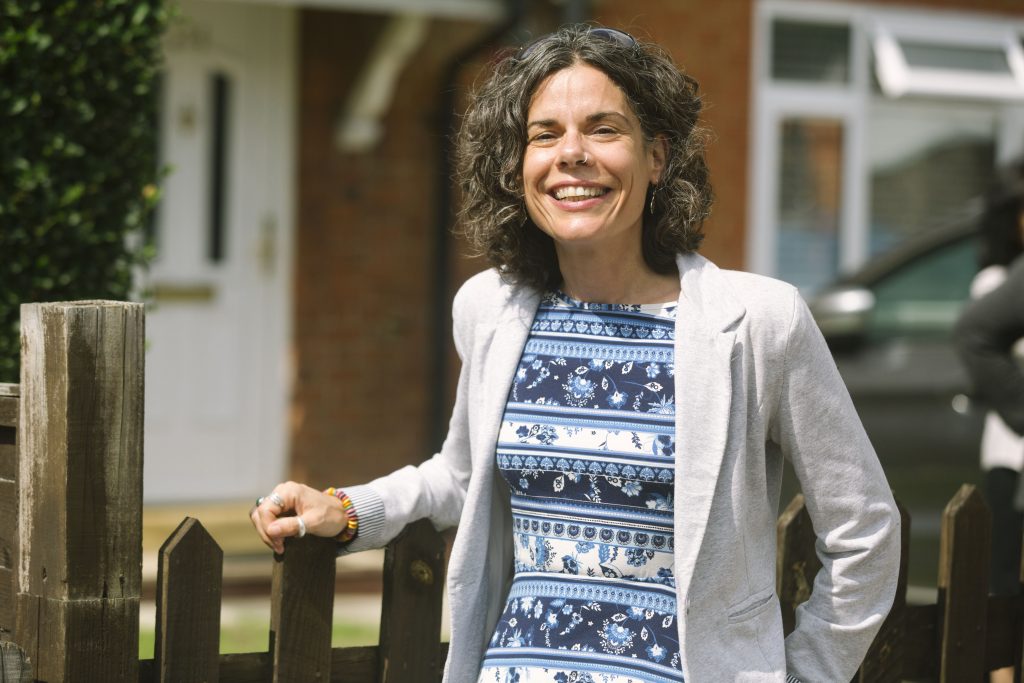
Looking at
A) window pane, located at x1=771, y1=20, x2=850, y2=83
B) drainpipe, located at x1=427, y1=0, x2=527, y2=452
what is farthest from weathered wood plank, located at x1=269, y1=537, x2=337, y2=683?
window pane, located at x1=771, y1=20, x2=850, y2=83

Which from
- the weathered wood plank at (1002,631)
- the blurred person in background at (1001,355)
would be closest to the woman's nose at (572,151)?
the weathered wood plank at (1002,631)

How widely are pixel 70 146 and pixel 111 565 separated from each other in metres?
1.10

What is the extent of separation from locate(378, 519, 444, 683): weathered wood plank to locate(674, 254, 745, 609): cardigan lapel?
0.55 metres

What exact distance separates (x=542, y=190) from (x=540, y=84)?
0.17 metres

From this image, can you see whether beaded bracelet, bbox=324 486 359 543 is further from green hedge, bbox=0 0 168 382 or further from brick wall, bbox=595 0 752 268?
brick wall, bbox=595 0 752 268

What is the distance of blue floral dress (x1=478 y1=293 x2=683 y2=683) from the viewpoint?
6.92 feet

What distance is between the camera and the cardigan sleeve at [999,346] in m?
3.74

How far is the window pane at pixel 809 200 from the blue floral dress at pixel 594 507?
21.3ft

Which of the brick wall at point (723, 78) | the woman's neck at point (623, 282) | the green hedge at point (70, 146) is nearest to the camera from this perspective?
the woman's neck at point (623, 282)

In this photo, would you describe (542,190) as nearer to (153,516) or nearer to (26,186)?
(26,186)

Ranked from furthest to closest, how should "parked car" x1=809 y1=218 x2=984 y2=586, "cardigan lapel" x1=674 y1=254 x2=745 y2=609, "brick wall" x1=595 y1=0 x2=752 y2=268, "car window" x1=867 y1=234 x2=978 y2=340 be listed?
"brick wall" x1=595 y1=0 x2=752 y2=268
"car window" x1=867 y1=234 x2=978 y2=340
"parked car" x1=809 y1=218 x2=984 y2=586
"cardigan lapel" x1=674 y1=254 x2=745 y2=609

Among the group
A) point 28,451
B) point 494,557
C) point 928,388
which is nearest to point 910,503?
point 928,388

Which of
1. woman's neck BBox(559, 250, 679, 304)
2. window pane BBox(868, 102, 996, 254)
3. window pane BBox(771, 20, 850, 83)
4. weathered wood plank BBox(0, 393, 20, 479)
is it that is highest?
window pane BBox(771, 20, 850, 83)

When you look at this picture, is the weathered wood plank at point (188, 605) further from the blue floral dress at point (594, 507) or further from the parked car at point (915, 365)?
the parked car at point (915, 365)
